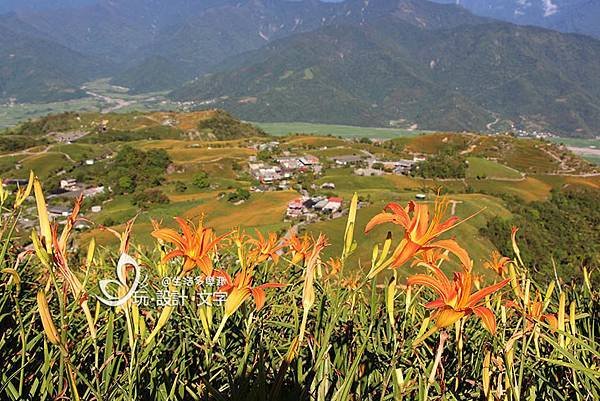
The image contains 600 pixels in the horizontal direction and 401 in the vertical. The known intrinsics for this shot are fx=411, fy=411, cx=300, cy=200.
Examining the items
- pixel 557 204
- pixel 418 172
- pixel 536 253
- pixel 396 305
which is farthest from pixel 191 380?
pixel 418 172

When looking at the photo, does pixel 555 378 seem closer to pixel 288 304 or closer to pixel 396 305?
pixel 396 305

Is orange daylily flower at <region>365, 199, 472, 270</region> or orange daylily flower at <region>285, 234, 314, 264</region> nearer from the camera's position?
orange daylily flower at <region>365, 199, 472, 270</region>

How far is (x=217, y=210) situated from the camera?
43969 mm

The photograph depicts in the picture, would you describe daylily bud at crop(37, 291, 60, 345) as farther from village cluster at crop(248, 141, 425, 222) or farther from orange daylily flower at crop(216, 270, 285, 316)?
village cluster at crop(248, 141, 425, 222)

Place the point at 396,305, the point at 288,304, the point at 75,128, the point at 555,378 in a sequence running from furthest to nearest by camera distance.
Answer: the point at 75,128
the point at 396,305
the point at 288,304
the point at 555,378

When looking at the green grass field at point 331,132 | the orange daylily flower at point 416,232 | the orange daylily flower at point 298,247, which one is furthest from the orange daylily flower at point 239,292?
Answer: the green grass field at point 331,132

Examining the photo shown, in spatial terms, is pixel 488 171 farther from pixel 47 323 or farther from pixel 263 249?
pixel 47 323

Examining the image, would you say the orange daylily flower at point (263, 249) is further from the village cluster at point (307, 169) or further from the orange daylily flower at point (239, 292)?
the village cluster at point (307, 169)

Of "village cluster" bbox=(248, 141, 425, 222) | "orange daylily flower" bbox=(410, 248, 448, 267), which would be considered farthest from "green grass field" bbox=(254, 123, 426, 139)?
"orange daylily flower" bbox=(410, 248, 448, 267)

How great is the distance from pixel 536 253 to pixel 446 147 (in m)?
60.2

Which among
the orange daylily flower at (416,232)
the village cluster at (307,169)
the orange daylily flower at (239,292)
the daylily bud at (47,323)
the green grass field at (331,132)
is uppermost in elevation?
the orange daylily flower at (416,232)

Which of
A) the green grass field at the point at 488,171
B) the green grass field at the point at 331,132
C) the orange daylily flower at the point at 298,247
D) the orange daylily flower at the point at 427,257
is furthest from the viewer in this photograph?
the green grass field at the point at 331,132

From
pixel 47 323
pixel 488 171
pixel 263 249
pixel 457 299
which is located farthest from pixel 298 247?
pixel 488 171

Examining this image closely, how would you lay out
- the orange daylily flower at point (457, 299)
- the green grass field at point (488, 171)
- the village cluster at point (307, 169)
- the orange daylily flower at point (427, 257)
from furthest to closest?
the green grass field at point (488, 171) → the village cluster at point (307, 169) → the orange daylily flower at point (427, 257) → the orange daylily flower at point (457, 299)
